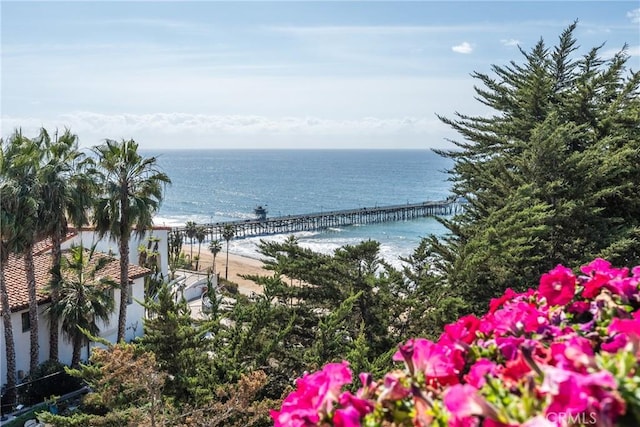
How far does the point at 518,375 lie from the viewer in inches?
70.5

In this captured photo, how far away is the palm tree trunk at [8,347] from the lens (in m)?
14.7

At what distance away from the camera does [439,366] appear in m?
2.02

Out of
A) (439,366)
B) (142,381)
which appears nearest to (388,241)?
(142,381)

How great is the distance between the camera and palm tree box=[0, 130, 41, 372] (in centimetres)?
1441

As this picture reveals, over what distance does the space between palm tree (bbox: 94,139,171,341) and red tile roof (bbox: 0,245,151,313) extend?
121cm

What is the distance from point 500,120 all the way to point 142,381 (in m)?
12.4

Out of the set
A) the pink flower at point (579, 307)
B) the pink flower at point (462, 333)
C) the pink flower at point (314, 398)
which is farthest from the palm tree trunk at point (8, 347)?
the pink flower at point (579, 307)

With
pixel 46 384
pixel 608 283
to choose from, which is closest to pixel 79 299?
pixel 46 384

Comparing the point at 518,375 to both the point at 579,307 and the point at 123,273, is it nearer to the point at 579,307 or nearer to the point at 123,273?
the point at 579,307

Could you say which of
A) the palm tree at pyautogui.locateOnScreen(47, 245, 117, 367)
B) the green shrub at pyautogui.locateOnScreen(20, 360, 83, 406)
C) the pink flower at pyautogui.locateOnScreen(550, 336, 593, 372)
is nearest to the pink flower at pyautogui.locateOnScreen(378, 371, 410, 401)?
the pink flower at pyautogui.locateOnScreen(550, 336, 593, 372)

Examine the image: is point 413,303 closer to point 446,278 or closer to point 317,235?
point 446,278

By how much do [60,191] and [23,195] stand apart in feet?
3.85

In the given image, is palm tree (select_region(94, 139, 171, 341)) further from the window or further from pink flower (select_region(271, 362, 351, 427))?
pink flower (select_region(271, 362, 351, 427))

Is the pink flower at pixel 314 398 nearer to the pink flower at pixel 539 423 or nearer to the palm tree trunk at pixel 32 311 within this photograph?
the pink flower at pixel 539 423
